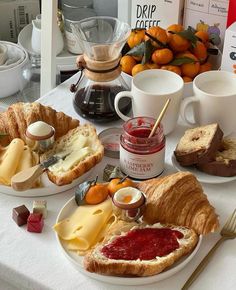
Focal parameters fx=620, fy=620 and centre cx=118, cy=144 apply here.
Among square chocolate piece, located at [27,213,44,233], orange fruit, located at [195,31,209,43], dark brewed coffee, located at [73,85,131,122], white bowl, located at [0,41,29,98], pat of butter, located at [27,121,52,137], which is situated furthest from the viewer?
white bowl, located at [0,41,29,98]

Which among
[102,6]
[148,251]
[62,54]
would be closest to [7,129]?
[148,251]

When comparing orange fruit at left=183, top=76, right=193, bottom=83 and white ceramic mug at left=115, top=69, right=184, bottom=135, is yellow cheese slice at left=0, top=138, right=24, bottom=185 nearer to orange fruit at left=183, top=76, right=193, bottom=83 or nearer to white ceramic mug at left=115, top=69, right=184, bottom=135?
white ceramic mug at left=115, top=69, right=184, bottom=135

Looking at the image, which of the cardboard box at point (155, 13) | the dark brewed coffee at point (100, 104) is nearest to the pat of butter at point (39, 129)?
the dark brewed coffee at point (100, 104)

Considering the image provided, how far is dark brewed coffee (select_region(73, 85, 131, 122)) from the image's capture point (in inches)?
50.4

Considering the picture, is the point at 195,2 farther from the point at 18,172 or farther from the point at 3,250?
the point at 3,250

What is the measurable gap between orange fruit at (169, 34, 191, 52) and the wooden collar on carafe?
0.14 m

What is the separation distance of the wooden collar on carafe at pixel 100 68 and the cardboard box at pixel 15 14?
644 mm

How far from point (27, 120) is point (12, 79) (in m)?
0.51

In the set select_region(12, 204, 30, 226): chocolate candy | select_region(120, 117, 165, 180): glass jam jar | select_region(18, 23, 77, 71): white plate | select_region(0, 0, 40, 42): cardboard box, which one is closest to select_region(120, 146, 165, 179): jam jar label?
select_region(120, 117, 165, 180): glass jam jar

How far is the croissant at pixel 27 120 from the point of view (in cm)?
120

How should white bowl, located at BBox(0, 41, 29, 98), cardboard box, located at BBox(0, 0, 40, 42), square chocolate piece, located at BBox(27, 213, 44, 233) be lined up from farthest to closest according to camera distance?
cardboard box, located at BBox(0, 0, 40, 42)
white bowl, located at BBox(0, 41, 29, 98)
square chocolate piece, located at BBox(27, 213, 44, 233)

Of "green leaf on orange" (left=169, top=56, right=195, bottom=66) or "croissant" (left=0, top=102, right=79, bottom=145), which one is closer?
"croissant" (left=0, top=102, right=79, bottom=145)

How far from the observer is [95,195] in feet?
3.44

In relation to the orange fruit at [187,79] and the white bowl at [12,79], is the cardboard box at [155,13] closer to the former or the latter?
the orange fruit at [187,79]
